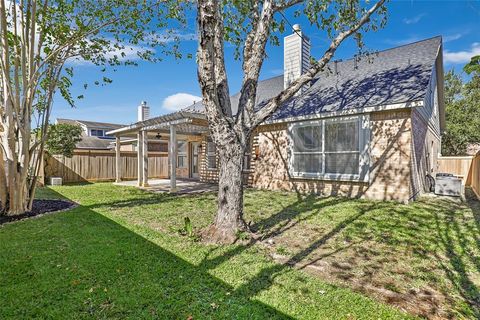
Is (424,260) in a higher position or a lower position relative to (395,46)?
lower

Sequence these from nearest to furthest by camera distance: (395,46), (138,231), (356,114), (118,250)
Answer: (118,250), (138,231), (356,114), (395,46)

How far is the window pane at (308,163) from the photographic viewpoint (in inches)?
347

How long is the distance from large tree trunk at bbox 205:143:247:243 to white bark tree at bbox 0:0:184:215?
15.8 feet

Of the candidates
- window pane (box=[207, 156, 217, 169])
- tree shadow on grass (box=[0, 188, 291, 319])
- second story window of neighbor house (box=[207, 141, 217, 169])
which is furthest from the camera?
second story window of neighbor house (box=[207, 141, 217, 169])

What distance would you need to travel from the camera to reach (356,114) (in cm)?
785

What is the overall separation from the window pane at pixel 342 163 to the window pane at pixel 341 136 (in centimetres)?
19

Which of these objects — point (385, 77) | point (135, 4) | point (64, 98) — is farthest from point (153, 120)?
point (385, 77)

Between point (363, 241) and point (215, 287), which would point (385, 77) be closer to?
point (363, 241)

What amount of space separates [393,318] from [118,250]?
347 cm

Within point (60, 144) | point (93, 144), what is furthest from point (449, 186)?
point (93, 144)

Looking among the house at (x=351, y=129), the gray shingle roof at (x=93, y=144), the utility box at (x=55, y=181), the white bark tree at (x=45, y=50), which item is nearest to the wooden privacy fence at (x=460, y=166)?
the house at (x=351, y=129)

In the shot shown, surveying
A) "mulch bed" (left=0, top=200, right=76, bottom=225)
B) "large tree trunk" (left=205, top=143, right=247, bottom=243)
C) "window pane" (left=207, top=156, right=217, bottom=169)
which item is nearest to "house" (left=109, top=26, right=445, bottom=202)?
"window pane" (left=207, top=156, right=217, bottom=169)

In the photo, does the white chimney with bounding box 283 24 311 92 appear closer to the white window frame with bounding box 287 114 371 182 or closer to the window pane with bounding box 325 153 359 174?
the white window frame with bounding box 287 114 371 182

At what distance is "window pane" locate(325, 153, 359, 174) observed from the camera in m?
7.98
